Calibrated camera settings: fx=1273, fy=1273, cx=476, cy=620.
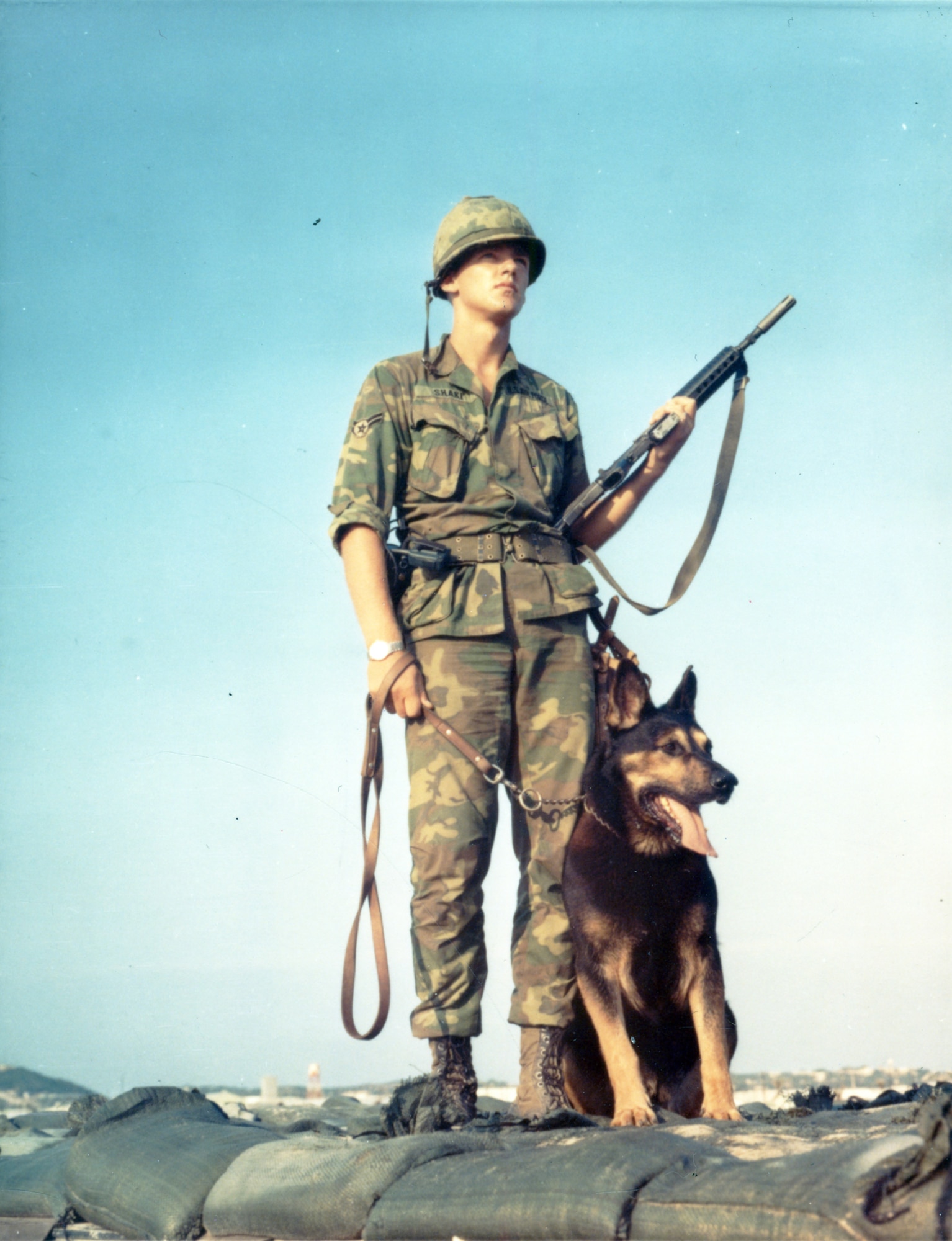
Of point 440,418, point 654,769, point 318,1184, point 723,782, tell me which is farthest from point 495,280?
point 318,1184

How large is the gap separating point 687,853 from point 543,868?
50 centimetres

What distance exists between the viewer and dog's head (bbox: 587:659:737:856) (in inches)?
161

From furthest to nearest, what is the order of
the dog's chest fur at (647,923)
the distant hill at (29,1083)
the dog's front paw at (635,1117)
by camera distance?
the distant hill at (29,1083) < the dog's chest fur at (647,923) < the dog's front paw at (635,1117)

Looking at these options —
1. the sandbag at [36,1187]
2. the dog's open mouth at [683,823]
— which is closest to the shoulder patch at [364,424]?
the dog's open mouth at [683,823]

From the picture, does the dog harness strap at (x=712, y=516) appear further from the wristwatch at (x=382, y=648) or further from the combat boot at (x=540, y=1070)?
the combat boot at (x=540, y=1070)

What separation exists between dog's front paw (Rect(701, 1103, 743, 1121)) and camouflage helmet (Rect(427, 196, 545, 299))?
9.76ft

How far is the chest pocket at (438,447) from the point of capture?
450 cm

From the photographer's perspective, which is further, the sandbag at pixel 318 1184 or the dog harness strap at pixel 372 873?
the dog harness strap at pixel 372 873

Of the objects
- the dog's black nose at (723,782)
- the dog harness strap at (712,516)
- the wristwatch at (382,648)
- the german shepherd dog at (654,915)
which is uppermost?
the dog harness strap at (712,516)

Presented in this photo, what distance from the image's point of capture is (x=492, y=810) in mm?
4359

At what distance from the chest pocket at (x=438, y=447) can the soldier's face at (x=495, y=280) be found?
1.31 feet

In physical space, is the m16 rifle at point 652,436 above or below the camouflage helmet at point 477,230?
below

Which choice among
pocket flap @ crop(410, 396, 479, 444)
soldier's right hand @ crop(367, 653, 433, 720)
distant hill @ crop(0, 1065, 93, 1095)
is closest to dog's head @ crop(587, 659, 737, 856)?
soldier's right hand @ crop(367, 653, 433, 720)

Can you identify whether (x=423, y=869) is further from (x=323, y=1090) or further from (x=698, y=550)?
(x=323, y=1090)
